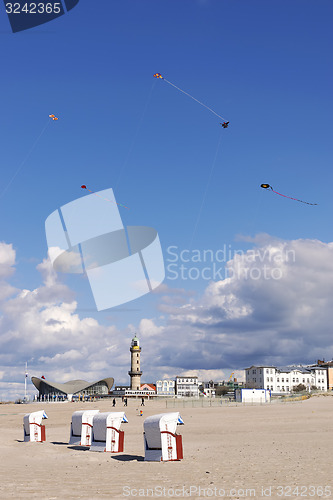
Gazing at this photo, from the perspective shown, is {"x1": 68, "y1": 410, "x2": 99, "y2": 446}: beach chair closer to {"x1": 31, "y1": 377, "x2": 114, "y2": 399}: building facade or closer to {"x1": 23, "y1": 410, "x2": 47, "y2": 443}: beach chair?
{"x1": 23, "y1": 410, "x2": 47, "y2": 443}: beach chair

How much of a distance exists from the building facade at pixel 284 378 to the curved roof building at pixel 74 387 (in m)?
46.6

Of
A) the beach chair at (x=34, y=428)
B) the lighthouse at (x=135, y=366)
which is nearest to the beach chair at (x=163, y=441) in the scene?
the beach chair at (x=34, y=428)

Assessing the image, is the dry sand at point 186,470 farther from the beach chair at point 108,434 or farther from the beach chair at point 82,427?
the beach chair at point 82,427

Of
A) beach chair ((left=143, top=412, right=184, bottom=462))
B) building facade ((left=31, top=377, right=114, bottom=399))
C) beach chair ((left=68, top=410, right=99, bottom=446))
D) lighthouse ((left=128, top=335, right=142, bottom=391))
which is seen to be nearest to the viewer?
beach chair ((left=143, top=412, right=184, bottom=462))

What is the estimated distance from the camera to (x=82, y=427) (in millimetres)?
Answer: 26078

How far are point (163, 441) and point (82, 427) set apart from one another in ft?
25.2

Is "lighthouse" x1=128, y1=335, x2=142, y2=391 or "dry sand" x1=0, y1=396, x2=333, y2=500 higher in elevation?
"dry sand" x1=0, y1=396, x2=333, y2=500

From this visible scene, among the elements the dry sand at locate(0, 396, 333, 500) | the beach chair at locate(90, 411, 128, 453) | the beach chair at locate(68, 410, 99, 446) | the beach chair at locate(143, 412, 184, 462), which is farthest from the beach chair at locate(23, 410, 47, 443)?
the beach chair at locate(143, 412, 184, 462)

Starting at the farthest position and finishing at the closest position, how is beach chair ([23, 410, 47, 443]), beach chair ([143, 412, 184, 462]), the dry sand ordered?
beach chair ([23, 410, 47, 443]) → beach chair ([143, 412, 184, 462]) → the dry sand

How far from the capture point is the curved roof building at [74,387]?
530 feet

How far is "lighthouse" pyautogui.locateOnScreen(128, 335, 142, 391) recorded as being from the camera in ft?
502

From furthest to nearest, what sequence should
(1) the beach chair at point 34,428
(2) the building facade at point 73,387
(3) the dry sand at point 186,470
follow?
Answer: (2) the building facade at point 73,387, (1) the beach chair at point 34,428, (3) the dry sand at point 186,470

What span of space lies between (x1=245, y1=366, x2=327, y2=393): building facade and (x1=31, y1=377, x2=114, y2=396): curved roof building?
46.6 m

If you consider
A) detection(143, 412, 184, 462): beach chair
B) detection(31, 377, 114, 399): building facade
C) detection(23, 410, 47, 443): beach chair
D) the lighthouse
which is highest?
detection(143, 412, 184, 462): beach chair
